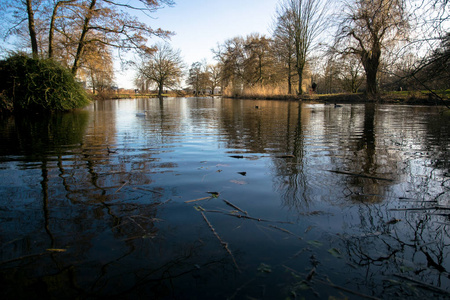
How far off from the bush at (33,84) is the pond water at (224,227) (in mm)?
11425

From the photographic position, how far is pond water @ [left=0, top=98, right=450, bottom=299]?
5.13 feet

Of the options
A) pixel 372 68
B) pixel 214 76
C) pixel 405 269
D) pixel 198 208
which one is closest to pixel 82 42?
pixel 372 68

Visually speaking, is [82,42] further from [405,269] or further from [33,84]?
[405,269]

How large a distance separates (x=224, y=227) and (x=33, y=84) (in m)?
15.4

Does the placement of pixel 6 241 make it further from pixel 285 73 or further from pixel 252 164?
pixel 285 73

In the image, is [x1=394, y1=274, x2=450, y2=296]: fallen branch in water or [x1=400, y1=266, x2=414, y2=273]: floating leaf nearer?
[x1=394, y1=274, x2=450, y2=296]: fallen branch in water

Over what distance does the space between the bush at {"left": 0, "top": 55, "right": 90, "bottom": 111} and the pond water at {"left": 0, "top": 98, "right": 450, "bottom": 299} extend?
11425 mm

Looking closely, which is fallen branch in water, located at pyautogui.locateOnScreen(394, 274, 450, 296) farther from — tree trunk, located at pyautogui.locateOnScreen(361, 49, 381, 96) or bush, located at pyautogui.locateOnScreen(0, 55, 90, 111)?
bush, located at pyautogui.locateOnScreen(0, 55, 90, 111)

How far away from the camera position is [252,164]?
426cm

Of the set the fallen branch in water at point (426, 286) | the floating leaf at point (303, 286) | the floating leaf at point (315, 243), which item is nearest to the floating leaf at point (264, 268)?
the floating leaf at point (303, 286)

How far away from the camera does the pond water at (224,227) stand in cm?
156

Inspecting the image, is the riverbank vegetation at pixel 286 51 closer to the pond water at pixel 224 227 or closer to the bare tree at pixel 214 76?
the pond water at pixel 224 227

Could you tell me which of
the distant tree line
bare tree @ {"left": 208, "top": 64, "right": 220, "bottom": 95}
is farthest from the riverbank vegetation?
bare tree @ {"left": 208, "top": 64, "right": 220, "bottom": 95}

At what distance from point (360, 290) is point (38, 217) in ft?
8.50
